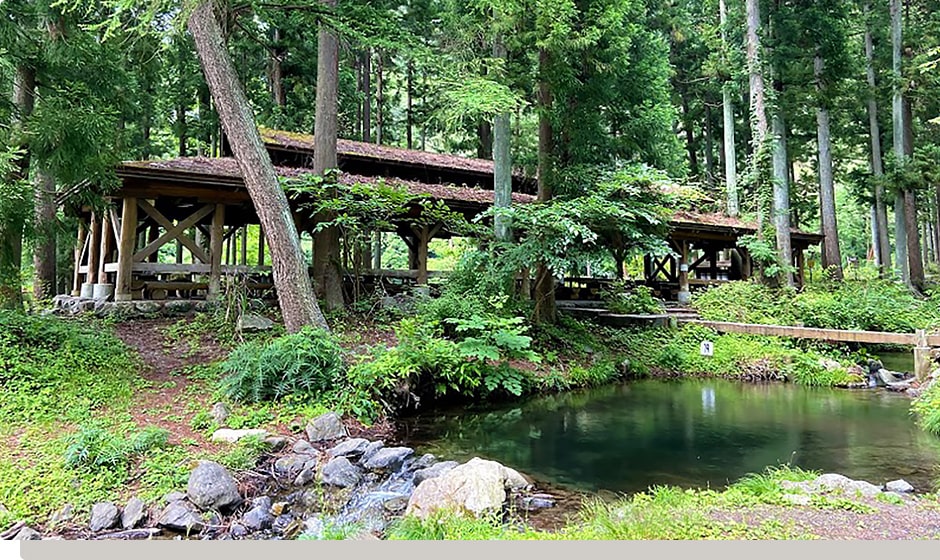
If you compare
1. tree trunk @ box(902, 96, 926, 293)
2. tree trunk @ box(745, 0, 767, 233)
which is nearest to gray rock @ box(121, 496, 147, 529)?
tree trunk @ box(745, 0, 767, 233)

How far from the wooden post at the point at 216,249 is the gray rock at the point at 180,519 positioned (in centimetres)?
737

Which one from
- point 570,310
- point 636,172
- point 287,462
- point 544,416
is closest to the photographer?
point 287,462

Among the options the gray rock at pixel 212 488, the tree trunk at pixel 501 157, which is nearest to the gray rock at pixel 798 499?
the gray rock at pixel 212 488

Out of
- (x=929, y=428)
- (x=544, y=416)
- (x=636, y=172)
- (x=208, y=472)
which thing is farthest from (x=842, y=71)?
(x=208, y=472)

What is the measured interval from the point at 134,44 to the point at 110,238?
4.27 m

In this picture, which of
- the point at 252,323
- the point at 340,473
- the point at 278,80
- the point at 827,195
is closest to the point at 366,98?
the point at 278,80

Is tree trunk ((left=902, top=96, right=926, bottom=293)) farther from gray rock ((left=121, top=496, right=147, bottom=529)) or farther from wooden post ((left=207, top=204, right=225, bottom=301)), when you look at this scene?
gray rock ((left=121, top=496, right=147, bottom=529))

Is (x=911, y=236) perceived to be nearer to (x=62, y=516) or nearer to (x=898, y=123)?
(x=898, y=123)

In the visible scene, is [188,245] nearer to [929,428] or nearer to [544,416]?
[544,416]

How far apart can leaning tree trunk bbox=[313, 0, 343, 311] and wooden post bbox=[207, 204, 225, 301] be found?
6.47ft

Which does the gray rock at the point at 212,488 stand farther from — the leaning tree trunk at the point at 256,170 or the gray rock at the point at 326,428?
the leaning tree trunk at the point at 256,170

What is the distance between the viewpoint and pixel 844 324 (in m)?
11.5

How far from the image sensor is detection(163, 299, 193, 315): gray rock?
10.2m

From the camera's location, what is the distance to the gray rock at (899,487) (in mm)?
4570
